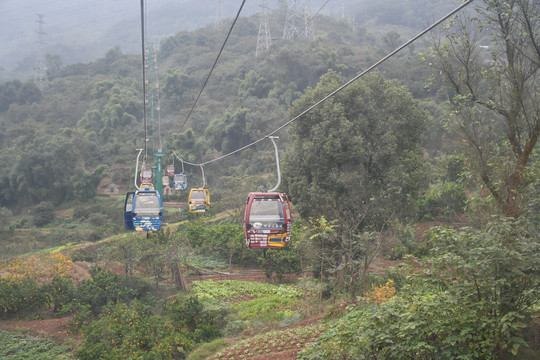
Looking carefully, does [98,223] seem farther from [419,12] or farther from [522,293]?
[419,12]

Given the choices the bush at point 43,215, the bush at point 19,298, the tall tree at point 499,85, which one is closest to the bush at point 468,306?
the tall tree at point 499,85

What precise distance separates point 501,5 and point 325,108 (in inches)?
316

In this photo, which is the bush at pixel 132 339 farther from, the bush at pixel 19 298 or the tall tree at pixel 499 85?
the tall tree at pixel 499 85

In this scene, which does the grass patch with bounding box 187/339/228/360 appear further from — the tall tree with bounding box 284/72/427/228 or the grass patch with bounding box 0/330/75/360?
the tall tree with bounding box 284/72/427/228

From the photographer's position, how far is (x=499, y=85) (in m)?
7.52

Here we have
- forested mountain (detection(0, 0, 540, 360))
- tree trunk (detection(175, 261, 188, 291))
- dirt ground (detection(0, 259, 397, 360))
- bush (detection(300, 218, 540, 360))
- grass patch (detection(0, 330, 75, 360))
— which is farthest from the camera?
tree trunk (detection(175, 261, 188, 291))

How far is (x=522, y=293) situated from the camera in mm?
4762

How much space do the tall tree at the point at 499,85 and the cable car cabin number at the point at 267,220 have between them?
4399 millimetres

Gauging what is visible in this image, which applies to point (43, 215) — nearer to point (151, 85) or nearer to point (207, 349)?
point (151, 85)

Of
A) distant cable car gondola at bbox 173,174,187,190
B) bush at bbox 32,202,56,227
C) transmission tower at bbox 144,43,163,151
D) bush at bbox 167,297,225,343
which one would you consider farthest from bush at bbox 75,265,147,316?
bush at bbox 32,202,56,227

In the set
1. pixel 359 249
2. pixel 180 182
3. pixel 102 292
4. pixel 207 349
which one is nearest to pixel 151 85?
pixel 180 182

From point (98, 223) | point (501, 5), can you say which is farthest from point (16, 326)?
point (98, 223)

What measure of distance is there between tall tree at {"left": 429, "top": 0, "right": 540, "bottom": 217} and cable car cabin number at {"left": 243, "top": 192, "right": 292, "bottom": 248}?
440 cm

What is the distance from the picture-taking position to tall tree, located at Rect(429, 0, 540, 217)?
6996 mm
